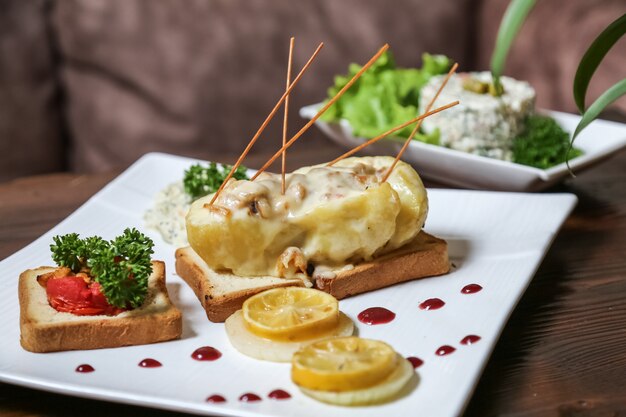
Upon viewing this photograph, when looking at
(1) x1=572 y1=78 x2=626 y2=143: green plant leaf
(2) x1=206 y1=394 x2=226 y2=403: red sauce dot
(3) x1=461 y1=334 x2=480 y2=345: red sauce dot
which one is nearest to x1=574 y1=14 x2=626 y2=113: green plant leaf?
(1) x1=572 y1=78 x2=626 y2=143: green plant leaf

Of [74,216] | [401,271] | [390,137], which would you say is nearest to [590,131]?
[390,137]

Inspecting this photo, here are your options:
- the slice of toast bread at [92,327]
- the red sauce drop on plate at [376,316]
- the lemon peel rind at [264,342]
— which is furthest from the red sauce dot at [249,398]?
the red sauce drop on plate at [376,316]

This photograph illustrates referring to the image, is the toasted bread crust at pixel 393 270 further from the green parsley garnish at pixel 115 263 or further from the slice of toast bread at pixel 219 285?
the green parsley garnish at pixel 115 263

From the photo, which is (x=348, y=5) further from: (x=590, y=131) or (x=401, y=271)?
(x=401, y=271)

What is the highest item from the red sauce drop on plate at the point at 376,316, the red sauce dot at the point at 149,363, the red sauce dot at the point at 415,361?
the red sauce dot at the point at 415,361

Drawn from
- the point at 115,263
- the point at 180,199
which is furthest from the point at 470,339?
the point at 180,199

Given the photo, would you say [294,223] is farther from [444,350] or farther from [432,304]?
[444,350]

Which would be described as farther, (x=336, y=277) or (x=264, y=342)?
(x=336, y=277)
